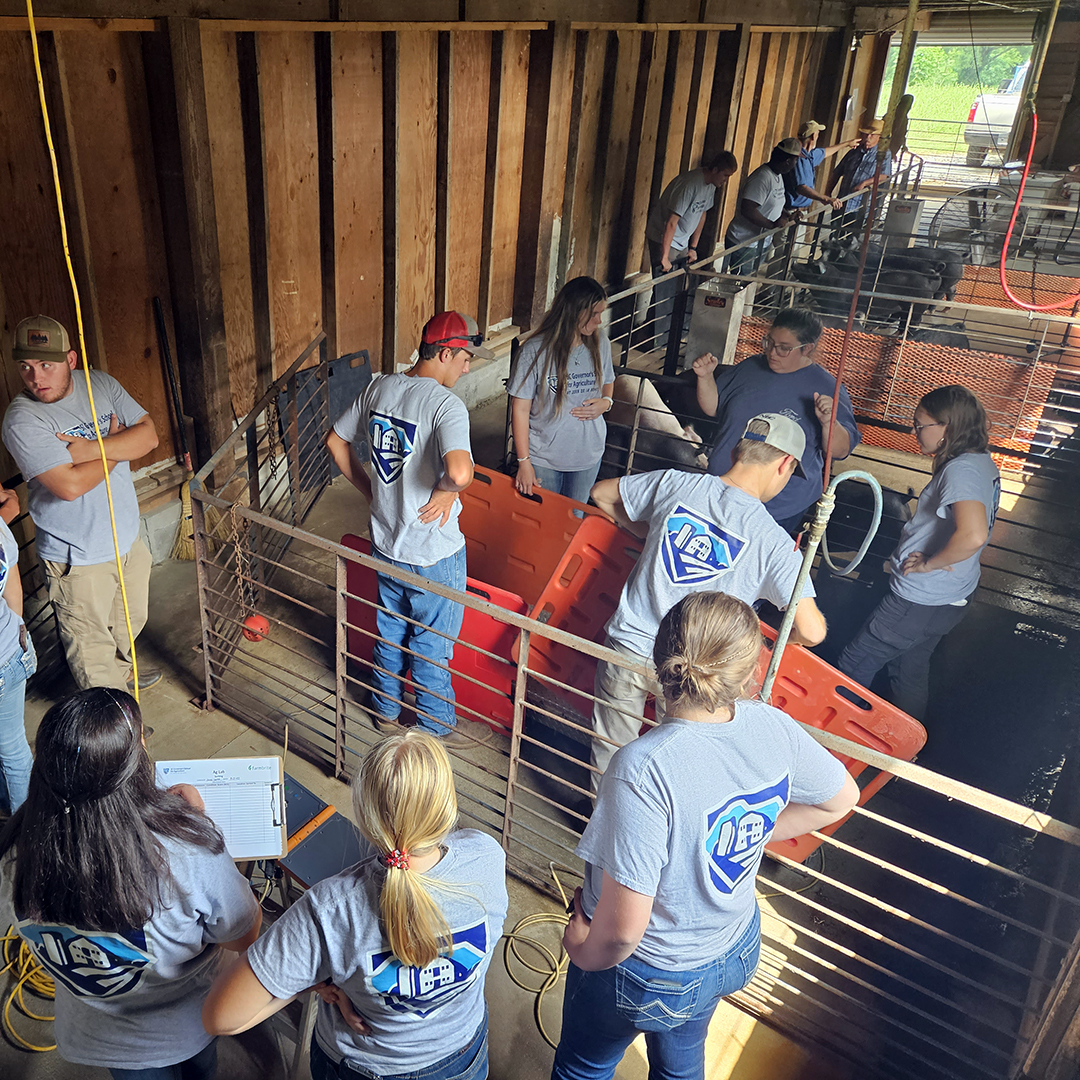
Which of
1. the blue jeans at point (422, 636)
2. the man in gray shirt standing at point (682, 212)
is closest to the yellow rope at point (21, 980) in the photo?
the blue jeans at point (422, 636)

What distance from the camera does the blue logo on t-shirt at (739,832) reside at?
212cm

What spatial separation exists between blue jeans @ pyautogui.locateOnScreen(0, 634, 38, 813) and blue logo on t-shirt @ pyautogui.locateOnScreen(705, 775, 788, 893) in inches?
110

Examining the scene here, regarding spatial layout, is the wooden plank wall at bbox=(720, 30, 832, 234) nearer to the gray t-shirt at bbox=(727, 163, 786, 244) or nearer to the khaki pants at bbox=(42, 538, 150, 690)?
the gray t-shirt at bbox=(727, 163, 786, 244)

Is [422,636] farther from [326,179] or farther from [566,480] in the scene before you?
[326,179]

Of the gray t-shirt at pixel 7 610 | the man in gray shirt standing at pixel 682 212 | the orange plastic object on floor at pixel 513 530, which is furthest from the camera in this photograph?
the man in gray shirt standing at pixel 682 212

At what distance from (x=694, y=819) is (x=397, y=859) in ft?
2.37

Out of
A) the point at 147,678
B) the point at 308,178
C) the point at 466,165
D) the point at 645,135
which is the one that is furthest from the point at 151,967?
the point at 645,135

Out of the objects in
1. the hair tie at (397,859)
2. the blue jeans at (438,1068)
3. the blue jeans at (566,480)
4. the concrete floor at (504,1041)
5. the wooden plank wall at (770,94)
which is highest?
the wooden plank wall at (770,94)

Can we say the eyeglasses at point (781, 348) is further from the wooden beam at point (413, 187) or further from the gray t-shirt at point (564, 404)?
the wooden beam at point (413, 187)

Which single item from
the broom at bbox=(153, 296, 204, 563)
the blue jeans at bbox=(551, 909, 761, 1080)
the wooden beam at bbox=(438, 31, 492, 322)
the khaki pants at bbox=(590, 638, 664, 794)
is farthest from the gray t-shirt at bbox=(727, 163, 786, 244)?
the blue jeans at bbox=(551, 909, 761, 1080)

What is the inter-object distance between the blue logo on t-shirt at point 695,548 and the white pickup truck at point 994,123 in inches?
884

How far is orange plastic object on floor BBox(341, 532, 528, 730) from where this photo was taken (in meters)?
4.34

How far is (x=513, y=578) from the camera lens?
16.4 ft

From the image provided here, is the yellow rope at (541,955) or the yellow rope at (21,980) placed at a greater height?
the yellow rope at (21,980)
